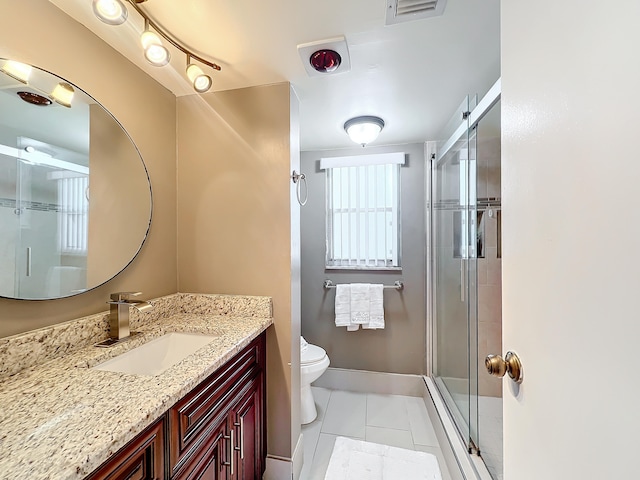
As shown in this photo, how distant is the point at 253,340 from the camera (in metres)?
1.30

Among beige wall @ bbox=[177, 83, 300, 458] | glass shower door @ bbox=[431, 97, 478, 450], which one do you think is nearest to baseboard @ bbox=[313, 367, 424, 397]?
glass shower door @ bbox=[431, 97, 478, 450]

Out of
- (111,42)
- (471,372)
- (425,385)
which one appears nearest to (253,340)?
(471,372)

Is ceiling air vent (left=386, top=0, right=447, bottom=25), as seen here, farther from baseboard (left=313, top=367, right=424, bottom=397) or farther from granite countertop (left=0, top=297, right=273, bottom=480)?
baseboard (left=313, top=367, right=424, bottom=397)

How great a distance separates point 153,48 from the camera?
1032mm

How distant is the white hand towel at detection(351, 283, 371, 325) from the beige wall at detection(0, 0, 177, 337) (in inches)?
53.4

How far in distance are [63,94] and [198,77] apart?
0.50 meters

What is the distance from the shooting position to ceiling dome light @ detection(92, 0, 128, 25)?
871 mm

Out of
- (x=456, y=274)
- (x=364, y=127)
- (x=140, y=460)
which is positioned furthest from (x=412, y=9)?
(x=140, y=460)

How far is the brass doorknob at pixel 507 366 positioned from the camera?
0.63m

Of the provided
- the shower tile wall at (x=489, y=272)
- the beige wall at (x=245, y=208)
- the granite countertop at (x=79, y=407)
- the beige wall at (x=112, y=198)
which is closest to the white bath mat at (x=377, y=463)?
the beige wall at (x=245, y=208)

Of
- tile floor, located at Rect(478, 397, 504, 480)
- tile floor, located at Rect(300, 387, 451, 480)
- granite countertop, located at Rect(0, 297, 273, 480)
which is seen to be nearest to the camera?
granite countertop, located at Rect(0, 297, 273, 480)

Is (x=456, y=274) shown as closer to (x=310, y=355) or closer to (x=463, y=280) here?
(x=463, y=280)

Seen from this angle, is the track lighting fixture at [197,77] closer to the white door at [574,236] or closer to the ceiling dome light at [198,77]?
the ceiling dome light at [198,77]

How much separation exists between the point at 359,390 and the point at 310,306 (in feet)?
2.72
